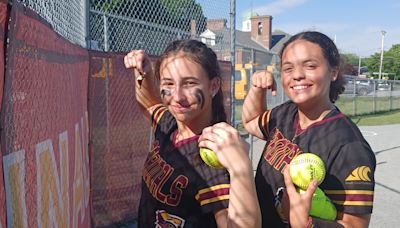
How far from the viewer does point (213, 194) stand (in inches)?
71.0

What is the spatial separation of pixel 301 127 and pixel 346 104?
2047cm

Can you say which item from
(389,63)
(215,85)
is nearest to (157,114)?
(215,85)

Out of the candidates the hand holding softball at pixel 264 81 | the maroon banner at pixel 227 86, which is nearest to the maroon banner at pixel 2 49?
the hand holding softball at pixel 264 81

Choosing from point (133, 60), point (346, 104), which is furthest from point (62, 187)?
point (346, 104)

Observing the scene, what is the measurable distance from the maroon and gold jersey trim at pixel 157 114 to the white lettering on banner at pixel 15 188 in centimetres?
114

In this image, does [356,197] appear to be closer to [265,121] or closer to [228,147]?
[228,147]

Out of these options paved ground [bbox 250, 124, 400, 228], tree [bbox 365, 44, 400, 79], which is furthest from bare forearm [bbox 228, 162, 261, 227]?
tree [bbox 365, 44, 400, 79]

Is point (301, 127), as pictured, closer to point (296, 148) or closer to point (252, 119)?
point (296, 148)

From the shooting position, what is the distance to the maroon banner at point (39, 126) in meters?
1.35

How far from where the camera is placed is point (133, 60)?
2.78 m

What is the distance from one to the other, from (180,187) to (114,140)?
9.33ft

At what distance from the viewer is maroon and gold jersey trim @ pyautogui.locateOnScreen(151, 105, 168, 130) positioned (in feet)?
8.57

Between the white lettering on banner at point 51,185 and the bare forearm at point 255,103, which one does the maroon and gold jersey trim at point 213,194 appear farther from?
the bare forearm at point 255,103

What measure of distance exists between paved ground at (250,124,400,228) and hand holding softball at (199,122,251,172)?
423 cm
